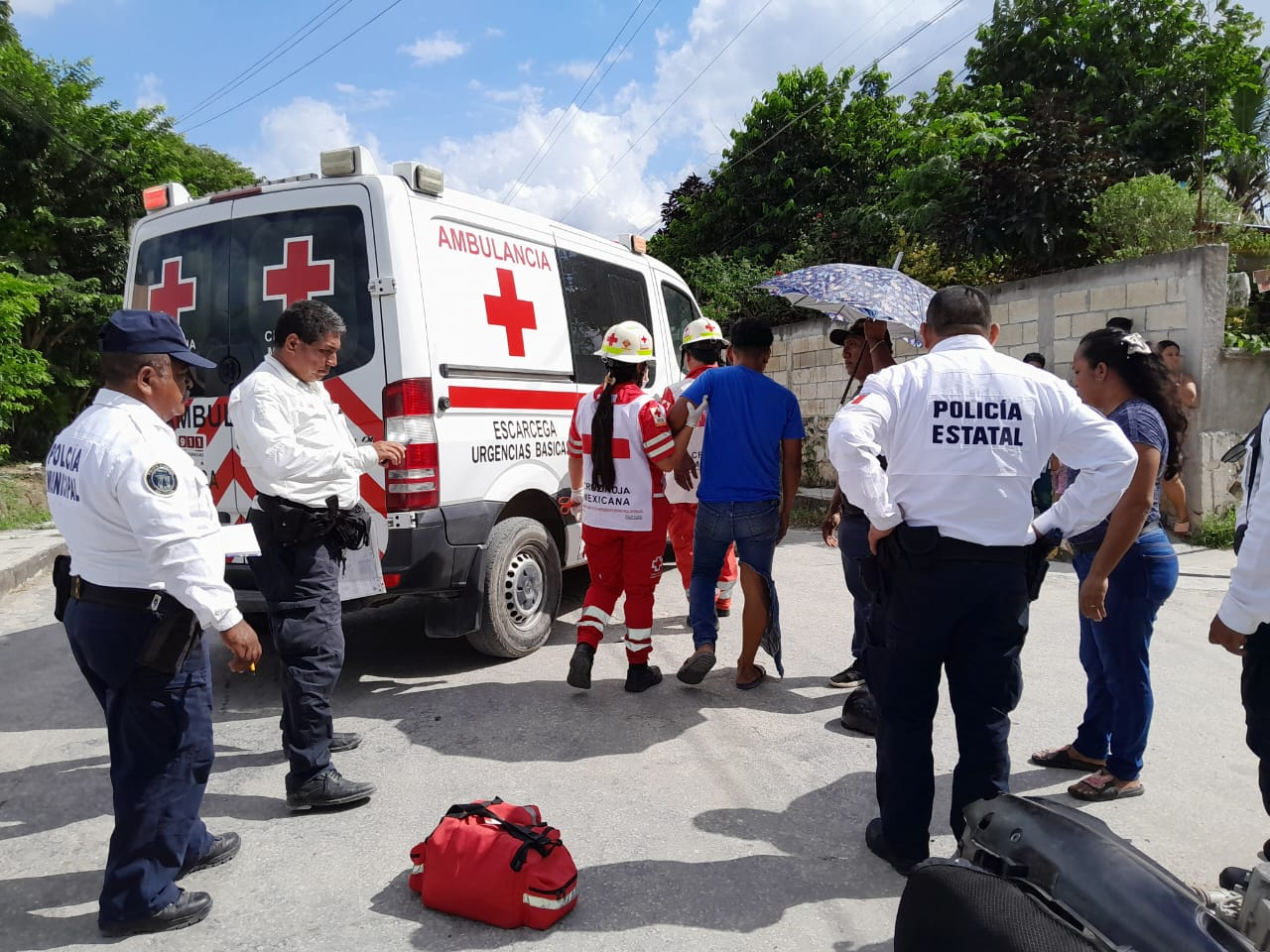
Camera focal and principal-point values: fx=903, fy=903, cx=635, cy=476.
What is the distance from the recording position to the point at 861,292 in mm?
4781

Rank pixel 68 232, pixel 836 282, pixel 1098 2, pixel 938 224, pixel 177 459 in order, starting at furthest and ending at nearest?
pixel 1098 2, pixel 68 232, pixel 938 224, pixel 836 282, pixel 177 459

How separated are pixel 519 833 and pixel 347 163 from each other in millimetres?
3425

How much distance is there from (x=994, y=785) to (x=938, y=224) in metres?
10.2

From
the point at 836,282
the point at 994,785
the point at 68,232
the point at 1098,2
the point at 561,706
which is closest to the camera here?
the point at 994,785

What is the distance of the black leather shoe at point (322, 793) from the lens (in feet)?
11.1

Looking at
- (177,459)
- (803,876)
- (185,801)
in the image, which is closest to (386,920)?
(185,801)

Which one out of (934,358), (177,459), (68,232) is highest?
(68,232)

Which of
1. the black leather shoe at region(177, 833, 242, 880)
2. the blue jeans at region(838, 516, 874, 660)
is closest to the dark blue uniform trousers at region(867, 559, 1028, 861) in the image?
the blue jeans at region(838, 516, 874, 660)

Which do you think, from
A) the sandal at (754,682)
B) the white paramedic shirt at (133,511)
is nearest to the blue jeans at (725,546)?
the sandal at (754,682)

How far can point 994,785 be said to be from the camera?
282 cm

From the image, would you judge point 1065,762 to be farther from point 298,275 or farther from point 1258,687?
point 298,275

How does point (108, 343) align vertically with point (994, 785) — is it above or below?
above

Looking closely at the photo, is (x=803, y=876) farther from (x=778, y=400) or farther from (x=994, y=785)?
(x=778, y=400)

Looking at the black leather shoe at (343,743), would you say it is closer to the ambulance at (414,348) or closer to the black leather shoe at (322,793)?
the black leather shoe at (322,793)
